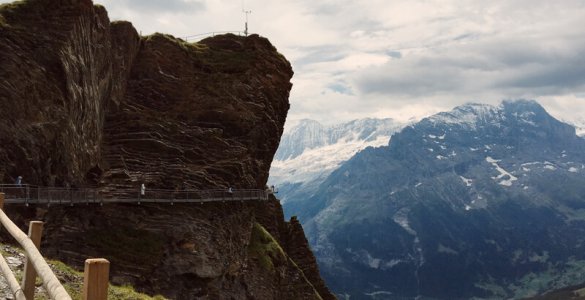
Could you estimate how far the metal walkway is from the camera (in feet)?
151

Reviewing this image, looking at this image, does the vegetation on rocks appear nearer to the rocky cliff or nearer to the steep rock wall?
the rocky cliff

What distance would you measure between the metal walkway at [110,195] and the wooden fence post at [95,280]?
137 ft

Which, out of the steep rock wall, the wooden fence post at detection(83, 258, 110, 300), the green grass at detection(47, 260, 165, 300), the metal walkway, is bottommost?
the green grass at detection(47, 260, 165, 300)

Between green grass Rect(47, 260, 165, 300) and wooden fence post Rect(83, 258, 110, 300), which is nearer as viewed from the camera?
wooden fence post Rect(83, 258, 110, 300)

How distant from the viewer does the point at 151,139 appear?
72.8 metres

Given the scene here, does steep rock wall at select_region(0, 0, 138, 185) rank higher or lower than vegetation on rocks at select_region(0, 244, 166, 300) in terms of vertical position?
higher

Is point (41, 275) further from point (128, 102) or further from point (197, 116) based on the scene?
point (197, 116)

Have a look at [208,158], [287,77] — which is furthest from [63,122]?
[287,77]

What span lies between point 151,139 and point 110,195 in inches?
460

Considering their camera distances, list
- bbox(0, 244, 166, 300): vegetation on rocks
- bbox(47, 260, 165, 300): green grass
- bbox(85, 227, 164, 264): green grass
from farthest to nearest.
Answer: bbox(85, 227, 164, 264): green grass
bbox(47, 260, 165, 300): green grass
bbox(0, 244, 166, 300): vegetation on rocks

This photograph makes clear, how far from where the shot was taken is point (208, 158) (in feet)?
252

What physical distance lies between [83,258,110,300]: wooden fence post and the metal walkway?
4172 cm

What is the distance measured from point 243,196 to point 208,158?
7.64 m

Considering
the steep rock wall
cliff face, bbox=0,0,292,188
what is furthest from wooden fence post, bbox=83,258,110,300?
cliff face, bbox=0,0,292,188
